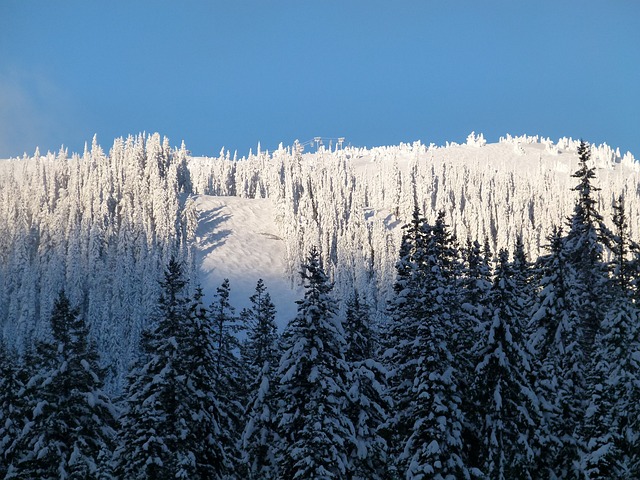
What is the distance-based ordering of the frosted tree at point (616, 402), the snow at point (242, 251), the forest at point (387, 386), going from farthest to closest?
the snow at point (242, 251)
the frosted tree at point (616, 402)
the forest at point (387, 386)

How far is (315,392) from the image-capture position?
1004 inches

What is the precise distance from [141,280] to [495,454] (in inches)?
3475

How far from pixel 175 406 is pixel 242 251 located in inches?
4258

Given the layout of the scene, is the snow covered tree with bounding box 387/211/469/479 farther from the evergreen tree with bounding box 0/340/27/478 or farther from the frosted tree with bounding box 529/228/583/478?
the evergreen tree with bounding box 0/340/27/478

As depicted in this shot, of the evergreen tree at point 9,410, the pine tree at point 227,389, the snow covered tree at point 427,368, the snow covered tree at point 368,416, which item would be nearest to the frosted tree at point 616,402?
the snow covered tree at point 427,368

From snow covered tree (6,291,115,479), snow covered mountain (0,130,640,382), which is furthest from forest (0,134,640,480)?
snow covered mountain (0,130,640,382)

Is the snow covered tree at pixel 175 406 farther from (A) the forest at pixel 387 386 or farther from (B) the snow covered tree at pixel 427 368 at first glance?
(B) the snow covered tree at pixel 427 368

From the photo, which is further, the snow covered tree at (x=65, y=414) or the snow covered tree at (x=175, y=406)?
the snow covered tree at (x=65, y=414)

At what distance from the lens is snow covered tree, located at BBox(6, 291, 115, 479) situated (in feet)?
89.2

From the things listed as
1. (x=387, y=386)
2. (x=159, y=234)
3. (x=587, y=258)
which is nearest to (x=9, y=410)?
(x=387, y=386)

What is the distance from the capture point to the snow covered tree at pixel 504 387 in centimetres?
2716

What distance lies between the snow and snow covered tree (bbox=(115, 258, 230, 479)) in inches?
3322

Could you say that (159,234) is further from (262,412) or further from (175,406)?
(175,406)

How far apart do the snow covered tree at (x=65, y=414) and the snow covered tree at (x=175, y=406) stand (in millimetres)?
1332
